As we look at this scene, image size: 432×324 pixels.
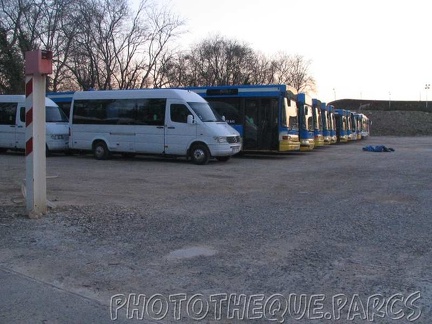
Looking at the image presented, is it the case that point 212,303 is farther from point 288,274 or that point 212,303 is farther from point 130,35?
point 130,35

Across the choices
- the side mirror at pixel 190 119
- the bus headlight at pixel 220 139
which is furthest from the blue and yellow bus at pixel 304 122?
the side mirror at pixel 190 119

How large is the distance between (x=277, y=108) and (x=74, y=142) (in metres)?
8.55

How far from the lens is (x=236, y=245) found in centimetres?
627

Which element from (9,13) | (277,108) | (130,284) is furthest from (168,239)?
(9,13)

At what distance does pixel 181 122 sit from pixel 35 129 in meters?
9.75

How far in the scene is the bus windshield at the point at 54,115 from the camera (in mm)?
20672

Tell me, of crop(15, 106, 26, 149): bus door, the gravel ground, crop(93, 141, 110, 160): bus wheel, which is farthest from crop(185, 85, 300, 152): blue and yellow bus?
the gravel ground

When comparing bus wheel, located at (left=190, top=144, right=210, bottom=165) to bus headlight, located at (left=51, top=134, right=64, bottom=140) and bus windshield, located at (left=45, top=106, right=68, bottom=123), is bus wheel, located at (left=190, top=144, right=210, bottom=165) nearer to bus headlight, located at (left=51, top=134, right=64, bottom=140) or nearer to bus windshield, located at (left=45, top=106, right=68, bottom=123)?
bus headlight, located at (left=51, top=134, right=64, bottom=140)

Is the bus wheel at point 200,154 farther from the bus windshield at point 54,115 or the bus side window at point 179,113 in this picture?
the bus windshield at point 54,115

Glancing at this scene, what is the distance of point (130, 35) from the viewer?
143 feet

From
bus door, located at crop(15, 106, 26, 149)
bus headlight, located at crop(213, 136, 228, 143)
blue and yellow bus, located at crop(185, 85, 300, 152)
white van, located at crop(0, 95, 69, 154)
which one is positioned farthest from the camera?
bus door, located at crop(15, 106, 26, 149)

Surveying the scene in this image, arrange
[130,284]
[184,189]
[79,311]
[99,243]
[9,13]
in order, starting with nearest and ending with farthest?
[79,311], [130,284], [99,243], [184,189], [9,13]

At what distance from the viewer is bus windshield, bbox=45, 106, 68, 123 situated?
2067cm

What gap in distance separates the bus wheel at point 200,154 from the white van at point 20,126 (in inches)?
252
